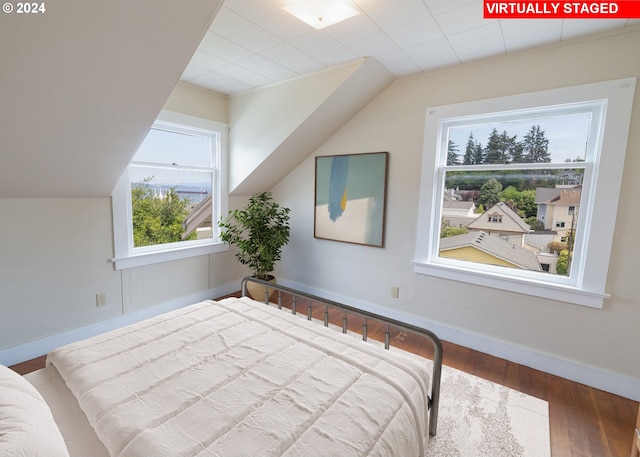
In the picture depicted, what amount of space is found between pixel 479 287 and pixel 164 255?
3.14 meters

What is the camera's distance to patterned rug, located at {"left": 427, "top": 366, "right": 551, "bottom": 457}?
5.24 feet

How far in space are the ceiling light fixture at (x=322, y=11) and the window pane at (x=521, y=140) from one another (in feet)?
4.70

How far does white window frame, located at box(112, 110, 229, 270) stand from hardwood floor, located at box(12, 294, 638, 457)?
1.07 metres

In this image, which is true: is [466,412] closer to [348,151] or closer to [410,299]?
[410,299]

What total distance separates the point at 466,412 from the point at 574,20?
8.39ft

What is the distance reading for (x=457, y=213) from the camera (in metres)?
2.77

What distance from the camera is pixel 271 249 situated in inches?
135

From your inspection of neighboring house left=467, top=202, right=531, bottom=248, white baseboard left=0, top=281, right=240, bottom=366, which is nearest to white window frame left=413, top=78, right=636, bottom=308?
neighboring house left=467, top=202, right=531, bottom=248

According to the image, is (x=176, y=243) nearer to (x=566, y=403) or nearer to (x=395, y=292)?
(x=395, y=292)

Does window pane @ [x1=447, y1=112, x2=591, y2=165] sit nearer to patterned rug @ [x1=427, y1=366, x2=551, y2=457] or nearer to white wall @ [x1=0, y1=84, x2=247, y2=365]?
patterned rug @ [x1=427, y1=366, x2=551, y2=457]

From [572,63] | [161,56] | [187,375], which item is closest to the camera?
[187,375]

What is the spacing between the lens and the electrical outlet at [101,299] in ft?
8.91

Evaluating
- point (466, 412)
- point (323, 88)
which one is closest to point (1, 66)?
point (323, 88)

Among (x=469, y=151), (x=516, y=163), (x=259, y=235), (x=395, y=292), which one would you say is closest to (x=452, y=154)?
(x=469, y=151)
